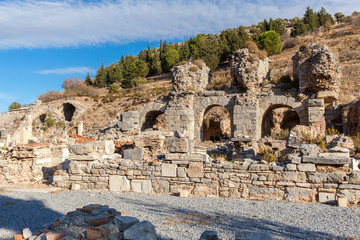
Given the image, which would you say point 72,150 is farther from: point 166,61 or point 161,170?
point 166,61

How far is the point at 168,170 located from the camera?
6906mm

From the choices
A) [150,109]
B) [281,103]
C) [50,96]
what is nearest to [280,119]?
[281,103]

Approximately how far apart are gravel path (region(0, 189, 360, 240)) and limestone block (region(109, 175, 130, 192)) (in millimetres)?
418

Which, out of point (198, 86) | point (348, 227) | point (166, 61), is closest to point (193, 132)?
point (198, 86)

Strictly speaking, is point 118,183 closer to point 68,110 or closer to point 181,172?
point 181,172

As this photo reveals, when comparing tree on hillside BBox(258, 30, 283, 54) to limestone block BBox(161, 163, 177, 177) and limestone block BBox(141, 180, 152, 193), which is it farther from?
limestone block BBox(141, 180, 152, 193)

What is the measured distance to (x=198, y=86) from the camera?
64.4 ft

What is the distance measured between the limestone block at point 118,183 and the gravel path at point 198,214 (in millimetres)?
418

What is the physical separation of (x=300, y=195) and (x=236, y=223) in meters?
2.23

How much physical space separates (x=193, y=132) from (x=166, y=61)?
3402 cm

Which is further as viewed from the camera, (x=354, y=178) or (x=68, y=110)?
(x=68, y=110)

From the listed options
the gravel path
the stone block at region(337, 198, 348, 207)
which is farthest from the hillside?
the stone block at region(337, 198, 348, 207)

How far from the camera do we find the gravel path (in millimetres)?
4027

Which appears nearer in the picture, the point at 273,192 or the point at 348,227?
the point at 348,227
